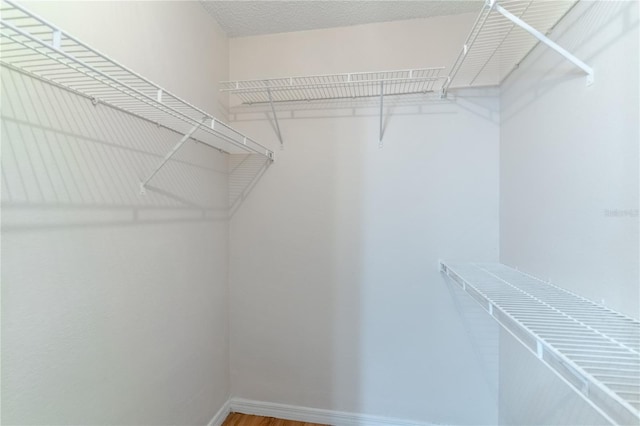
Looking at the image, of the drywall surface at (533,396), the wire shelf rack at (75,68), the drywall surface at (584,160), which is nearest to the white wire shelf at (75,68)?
the wire shelf rack at (75,68)

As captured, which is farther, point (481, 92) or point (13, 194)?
point (481, 92)

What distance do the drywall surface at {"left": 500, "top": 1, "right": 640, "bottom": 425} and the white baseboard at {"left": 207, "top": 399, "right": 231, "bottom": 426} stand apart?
64.2 inches

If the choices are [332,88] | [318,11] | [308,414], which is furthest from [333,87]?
[308,414]

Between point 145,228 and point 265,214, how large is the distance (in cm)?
76

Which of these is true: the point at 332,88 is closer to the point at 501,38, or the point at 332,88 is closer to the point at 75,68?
the point at 501,38

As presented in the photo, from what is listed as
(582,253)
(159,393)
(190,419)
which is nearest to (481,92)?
(582,253)

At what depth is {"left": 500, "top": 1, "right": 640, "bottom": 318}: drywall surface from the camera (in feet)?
2.60

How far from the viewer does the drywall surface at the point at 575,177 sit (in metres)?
0.80

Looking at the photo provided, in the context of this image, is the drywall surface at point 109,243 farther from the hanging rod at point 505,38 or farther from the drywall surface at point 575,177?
the drywall surface at point 575,177

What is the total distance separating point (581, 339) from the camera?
671mm

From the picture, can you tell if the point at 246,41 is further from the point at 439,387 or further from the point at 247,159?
the point at 439,387

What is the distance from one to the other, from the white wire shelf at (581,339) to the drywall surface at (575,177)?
0.08 m

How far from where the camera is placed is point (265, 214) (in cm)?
188

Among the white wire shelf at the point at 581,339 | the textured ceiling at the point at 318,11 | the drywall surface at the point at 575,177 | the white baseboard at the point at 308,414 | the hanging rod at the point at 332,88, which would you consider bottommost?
the white baseboard at the point at 308,414
